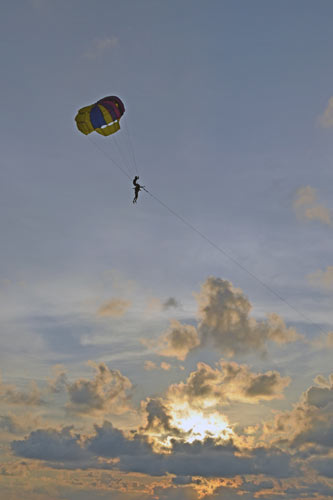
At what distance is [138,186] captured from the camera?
93.8 meters

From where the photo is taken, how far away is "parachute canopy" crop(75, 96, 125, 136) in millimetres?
94750

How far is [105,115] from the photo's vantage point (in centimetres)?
9475

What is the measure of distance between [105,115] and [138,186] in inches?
443

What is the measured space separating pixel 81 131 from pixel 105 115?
13.4 feet

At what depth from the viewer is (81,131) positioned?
94.9 m

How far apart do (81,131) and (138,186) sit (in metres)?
11.4

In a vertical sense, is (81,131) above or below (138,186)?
above

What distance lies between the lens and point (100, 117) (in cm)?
9469

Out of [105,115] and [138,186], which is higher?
[105,115]

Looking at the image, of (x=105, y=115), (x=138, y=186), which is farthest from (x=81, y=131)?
(x=138, y=186)

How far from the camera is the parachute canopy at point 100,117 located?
94.8m

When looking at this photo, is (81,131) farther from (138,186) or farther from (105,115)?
(138,186)
